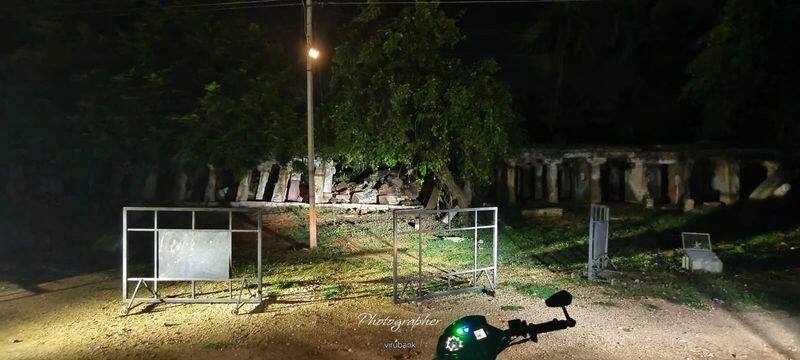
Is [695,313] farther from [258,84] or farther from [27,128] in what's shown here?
[27,128]

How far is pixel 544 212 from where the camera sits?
16203mm

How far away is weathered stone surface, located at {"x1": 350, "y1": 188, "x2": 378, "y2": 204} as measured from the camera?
18234 millimetres

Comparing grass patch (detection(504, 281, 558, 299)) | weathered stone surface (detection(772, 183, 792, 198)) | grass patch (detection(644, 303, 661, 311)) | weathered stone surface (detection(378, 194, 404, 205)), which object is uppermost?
weathered stone surface (detection(772, 183, 792, 198))

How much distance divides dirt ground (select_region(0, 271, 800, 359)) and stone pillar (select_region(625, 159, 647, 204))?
418 inches

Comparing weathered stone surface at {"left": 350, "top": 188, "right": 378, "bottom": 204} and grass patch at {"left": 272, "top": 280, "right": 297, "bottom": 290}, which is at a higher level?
weathered stone surface at {"left": 350, "top": 188, "right": 378, "bottom": 204}

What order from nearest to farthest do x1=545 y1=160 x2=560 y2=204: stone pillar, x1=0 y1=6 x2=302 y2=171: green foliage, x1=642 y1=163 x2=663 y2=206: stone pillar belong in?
x1=0 y1=6 x2=302 y2=171: green foliage → x1=642 y1=163 x2=663 y2=206: stone pillar → x1=545 y1=160 x2=560 y2=204: stone pillar

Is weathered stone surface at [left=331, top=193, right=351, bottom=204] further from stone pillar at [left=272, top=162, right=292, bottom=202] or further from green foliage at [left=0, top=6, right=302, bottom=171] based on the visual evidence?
green foliage at [left=0, top=6, right=302, bottom=171]

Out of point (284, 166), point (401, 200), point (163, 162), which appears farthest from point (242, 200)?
point (401, 200)

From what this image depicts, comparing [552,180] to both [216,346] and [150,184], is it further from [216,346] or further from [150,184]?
[150,184]

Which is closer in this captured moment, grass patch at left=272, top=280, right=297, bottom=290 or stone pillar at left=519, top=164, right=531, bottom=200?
grass patch at left=272, top=280, right=297, bottom=290

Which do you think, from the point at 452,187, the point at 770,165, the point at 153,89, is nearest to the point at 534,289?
the point at 452,187

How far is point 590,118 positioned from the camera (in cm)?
3030

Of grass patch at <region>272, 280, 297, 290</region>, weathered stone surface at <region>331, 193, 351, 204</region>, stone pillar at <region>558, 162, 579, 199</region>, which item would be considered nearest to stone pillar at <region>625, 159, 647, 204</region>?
stone pillar at <region>558, 162, 579, 199</region>

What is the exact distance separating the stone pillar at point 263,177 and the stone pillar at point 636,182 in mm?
12851
